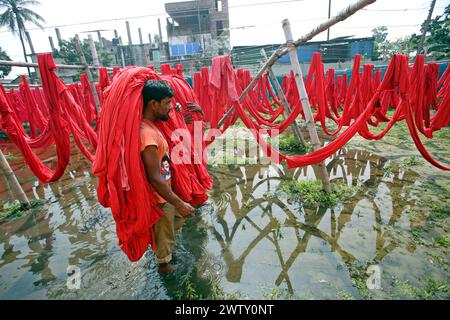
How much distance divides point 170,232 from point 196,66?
21.1 meters

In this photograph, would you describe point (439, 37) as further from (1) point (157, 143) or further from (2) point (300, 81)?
Result: (1) point (157, 143)

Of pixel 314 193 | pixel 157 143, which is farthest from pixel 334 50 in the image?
pixel 157 143

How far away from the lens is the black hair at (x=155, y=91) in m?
1.78

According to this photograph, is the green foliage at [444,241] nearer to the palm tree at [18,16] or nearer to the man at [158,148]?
the man at [158,148]

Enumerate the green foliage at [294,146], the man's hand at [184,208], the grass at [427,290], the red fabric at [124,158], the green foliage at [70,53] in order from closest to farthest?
the red fabric at [124,158]
the man's hand at [184,208]
the grass at [427,290]
the green foliage at [294,146]
the green foliage at [70,53]

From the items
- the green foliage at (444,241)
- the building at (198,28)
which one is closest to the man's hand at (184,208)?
the green foliage at (444,241)

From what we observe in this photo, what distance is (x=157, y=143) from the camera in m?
1.82

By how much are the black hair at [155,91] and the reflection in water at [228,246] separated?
5.74 feet

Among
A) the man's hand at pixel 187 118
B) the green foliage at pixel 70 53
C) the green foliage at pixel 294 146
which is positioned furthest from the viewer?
the green foliage at pixel 70 53

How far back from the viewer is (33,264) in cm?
272

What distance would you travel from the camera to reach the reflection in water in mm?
2303

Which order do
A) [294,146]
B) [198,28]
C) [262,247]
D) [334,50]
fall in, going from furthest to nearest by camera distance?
[198,28] < [334,50] < [294,146] < [262,247]

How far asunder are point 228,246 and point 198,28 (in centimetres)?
2919

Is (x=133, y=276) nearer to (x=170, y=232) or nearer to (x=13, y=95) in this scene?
(x=170, y=232)
